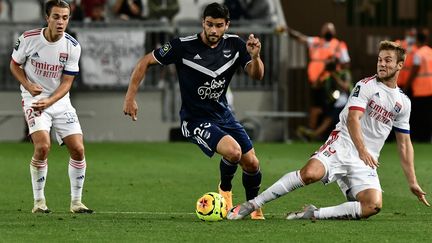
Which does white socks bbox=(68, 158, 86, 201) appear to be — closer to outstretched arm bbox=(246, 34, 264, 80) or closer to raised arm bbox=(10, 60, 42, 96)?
raised arm bbox=(10, 60, 42, 96)

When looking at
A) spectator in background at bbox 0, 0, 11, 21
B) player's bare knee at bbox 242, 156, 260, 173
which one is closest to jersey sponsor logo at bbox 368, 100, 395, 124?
player's bare knee at bbox 242, 156, 260, 173

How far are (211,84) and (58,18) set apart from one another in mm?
1611

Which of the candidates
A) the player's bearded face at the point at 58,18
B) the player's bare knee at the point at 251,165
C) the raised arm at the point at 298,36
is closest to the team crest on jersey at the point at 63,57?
the player's bearded face at the point at 58,18

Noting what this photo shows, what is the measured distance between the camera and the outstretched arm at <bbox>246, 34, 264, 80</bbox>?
434 inches

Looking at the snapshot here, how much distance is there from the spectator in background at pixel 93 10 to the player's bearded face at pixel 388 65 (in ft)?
41.6

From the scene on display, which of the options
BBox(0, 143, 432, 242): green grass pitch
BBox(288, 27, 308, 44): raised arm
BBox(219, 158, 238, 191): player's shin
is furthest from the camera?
BBox(288, 27, 308, 44): raised arm

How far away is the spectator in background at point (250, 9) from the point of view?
2384 cm

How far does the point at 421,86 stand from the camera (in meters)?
23.6

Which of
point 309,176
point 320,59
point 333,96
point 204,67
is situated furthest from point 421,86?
point 309,176

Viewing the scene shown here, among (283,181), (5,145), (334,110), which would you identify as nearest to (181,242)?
(283,181)

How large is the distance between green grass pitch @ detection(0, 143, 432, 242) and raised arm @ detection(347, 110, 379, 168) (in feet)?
1.89

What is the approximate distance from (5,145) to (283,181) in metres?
11.2

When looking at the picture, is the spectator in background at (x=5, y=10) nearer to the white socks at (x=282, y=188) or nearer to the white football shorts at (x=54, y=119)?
the white football shorts at (x=54, y=119)

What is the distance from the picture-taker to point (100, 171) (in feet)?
56.8
